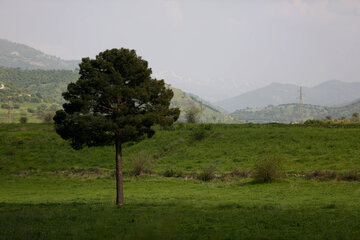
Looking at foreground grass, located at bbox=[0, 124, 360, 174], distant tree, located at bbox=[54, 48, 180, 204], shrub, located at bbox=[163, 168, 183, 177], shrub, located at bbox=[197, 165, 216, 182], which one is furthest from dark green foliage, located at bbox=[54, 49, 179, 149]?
foreground grass, located at bbox=[0, 124, 360, 174]

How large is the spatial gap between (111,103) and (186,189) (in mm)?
16026

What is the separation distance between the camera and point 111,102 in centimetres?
2966

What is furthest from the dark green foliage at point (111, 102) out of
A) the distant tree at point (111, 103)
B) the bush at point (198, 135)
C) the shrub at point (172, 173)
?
the bush at point (198, 135)

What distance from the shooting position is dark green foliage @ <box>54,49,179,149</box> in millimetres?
28062

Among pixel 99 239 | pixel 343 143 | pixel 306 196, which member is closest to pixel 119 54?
pixel 306 196

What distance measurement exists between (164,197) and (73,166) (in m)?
34.2

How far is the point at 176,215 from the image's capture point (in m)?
4.93

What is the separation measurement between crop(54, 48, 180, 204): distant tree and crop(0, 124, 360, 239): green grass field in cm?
608

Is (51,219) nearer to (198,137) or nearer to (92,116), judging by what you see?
(92,116)

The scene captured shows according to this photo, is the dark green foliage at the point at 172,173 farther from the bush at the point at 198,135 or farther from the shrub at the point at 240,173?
the bush at the point at 198,135

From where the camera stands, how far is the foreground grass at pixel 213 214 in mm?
16625

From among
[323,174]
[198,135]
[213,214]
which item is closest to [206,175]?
[323,174]

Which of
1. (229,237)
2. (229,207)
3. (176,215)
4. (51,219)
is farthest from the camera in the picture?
(229,207)

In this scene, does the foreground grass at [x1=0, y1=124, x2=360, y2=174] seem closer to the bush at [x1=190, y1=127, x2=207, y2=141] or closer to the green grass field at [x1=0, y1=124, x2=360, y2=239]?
the green grass field at [x1=0, y1=124, x2=360, y2=239]
